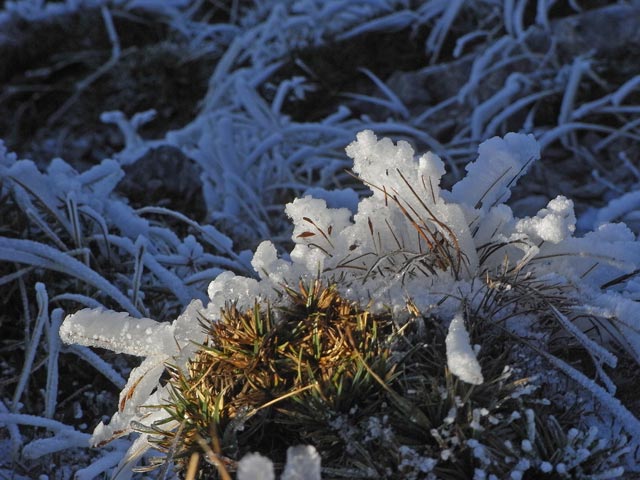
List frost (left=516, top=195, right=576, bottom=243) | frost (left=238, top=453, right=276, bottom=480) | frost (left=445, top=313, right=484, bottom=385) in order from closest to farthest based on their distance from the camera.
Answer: frost (left=238, top=453, right=276, bottom=480) → frost (left=445, top=313, right=484, bottom=385) → frost (left=516, top=195, right=576, bottom=243)

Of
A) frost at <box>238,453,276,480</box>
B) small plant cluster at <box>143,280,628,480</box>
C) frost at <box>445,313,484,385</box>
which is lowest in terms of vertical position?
small plant cluster at <box>143,280,628,480</box>

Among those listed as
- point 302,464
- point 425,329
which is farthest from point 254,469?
point 425,329

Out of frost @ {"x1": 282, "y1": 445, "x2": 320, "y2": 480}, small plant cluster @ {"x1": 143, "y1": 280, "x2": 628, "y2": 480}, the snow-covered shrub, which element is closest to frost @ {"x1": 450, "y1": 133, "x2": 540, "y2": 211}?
the snow-covered shrub

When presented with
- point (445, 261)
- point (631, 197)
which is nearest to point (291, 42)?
point (631, 197)

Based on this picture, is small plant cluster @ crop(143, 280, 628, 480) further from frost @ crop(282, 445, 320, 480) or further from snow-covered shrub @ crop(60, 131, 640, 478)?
frost @ crop(282, 445, 320, 480)

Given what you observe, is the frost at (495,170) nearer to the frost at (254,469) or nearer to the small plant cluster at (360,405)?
the small plant cluster at (360,405)

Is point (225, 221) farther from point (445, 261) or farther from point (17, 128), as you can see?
point (17, 128)

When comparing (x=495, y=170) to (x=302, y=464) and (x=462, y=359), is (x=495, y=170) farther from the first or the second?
(x=302, y=464)
